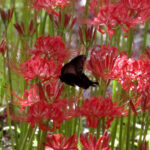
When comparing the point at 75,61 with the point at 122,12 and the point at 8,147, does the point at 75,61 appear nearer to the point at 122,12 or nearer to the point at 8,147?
the point at 122,12

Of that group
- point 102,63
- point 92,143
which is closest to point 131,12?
point 102,63

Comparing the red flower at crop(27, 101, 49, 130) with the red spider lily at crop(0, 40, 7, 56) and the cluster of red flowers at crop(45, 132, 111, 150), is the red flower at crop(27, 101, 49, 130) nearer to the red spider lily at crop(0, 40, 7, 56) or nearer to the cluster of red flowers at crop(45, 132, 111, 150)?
the cluster of red flowers at crop(45, 132, 111, 150)

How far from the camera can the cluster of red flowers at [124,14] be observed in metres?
1.15

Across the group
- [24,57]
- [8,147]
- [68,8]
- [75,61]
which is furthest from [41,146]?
[8,147]

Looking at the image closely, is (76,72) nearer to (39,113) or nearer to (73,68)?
(73,68)

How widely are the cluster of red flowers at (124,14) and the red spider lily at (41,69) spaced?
0.29m

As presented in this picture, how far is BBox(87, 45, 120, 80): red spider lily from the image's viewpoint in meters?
1.01

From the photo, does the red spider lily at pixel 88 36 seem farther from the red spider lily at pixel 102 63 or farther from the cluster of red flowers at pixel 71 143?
the cluster of red flowers at pixel 71 143

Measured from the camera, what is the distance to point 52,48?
101 cm

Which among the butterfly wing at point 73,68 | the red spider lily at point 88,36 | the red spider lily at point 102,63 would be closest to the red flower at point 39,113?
the butterfly wing at point 73,68

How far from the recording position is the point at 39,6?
1182 millimetres

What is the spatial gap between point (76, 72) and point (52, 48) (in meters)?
0.13

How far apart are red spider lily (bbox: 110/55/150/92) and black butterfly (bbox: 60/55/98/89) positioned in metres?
0.09

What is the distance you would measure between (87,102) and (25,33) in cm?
47
